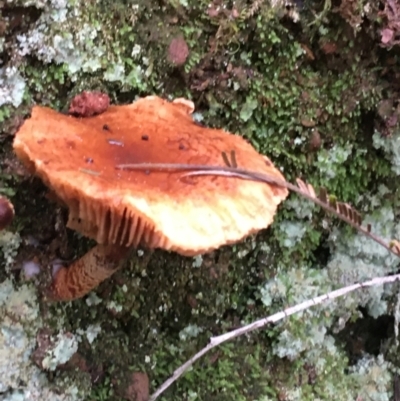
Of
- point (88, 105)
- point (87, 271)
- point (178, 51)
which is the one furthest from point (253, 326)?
point (178, 51)

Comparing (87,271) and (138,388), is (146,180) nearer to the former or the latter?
(87,271)

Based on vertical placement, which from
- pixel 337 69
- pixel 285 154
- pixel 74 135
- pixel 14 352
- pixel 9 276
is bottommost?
pixel 14 352

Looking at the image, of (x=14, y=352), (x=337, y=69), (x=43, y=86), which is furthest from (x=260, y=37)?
(x=14, y=352)

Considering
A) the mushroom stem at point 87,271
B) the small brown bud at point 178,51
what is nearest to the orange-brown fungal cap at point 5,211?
the mushroom stem at point 87,271

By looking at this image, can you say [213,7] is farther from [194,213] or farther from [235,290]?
[235,290]

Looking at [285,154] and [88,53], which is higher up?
[88,53]

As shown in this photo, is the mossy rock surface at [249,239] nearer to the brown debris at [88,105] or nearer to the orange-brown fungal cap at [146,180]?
the brown debris at [88,105]
